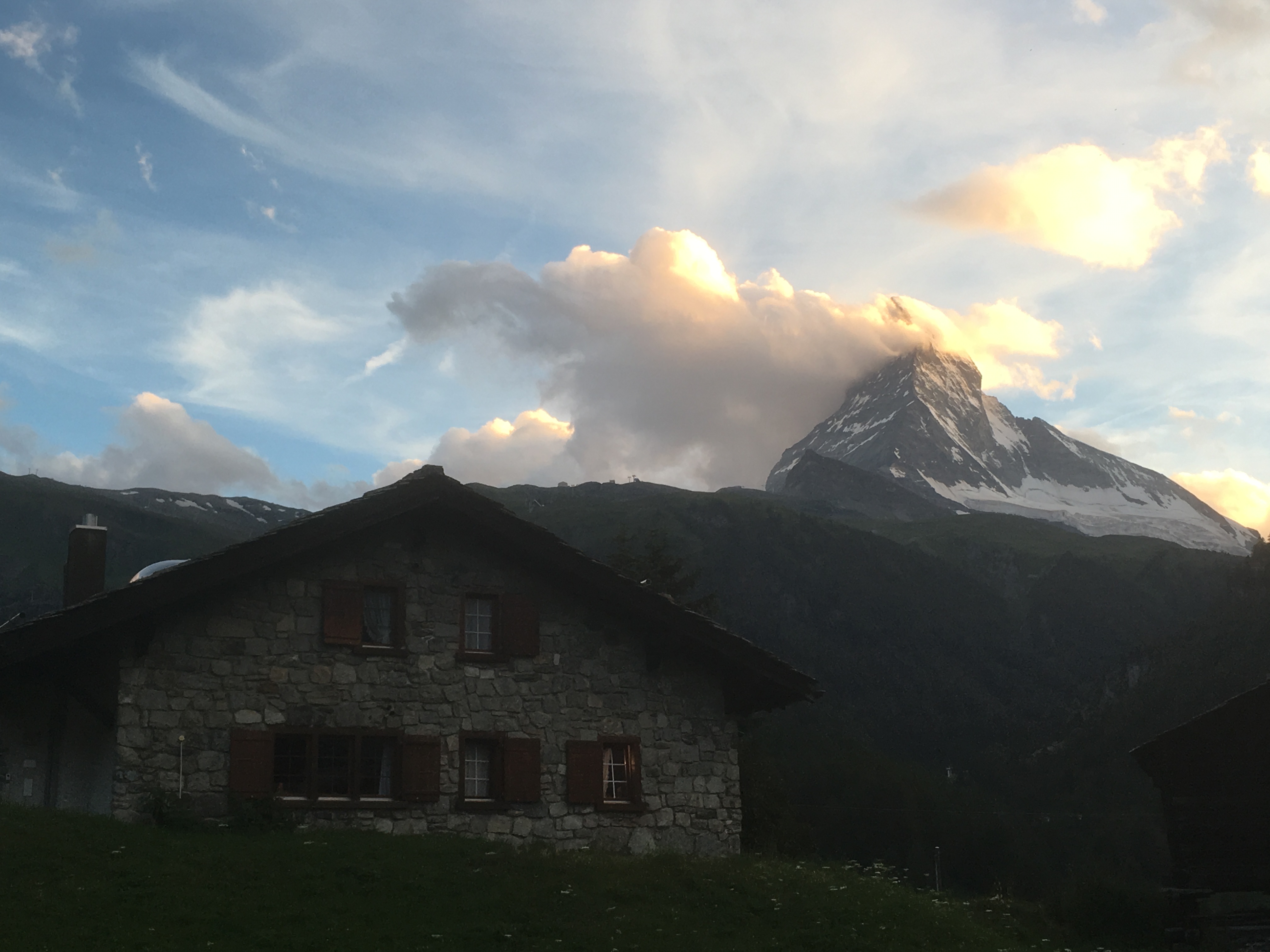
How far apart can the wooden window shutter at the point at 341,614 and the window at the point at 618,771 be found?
4.52 m

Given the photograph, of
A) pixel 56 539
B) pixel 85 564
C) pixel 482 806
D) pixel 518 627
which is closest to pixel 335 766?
pixel 482 806

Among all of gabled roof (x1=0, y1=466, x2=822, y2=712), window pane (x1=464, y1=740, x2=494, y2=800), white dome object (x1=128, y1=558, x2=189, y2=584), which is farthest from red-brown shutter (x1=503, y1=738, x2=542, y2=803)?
white dome object (x1=128, y1=558, x2=189, y2=584)

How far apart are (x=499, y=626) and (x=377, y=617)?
197cm

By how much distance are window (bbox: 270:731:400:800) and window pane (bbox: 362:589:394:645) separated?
152 cm

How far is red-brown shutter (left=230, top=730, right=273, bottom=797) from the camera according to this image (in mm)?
17969

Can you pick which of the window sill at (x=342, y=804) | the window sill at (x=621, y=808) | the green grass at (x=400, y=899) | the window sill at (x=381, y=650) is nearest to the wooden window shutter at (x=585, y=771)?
the window sill at (x=621, y=808)

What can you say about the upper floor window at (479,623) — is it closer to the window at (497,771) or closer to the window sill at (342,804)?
the window at (497,771)

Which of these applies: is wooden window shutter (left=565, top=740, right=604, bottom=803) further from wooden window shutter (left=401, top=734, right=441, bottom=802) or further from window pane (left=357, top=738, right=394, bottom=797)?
window pane (left=357, top=738, right=394, bottom=797)

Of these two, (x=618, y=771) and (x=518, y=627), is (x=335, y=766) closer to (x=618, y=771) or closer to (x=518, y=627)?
(x=518, y=627)

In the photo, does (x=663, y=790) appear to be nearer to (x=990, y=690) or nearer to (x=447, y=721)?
(x=447, y=721)

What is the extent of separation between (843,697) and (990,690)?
2172 centimetres

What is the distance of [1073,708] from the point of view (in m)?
126

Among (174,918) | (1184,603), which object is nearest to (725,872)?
(174,918)

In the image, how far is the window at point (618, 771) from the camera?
20547 mm
